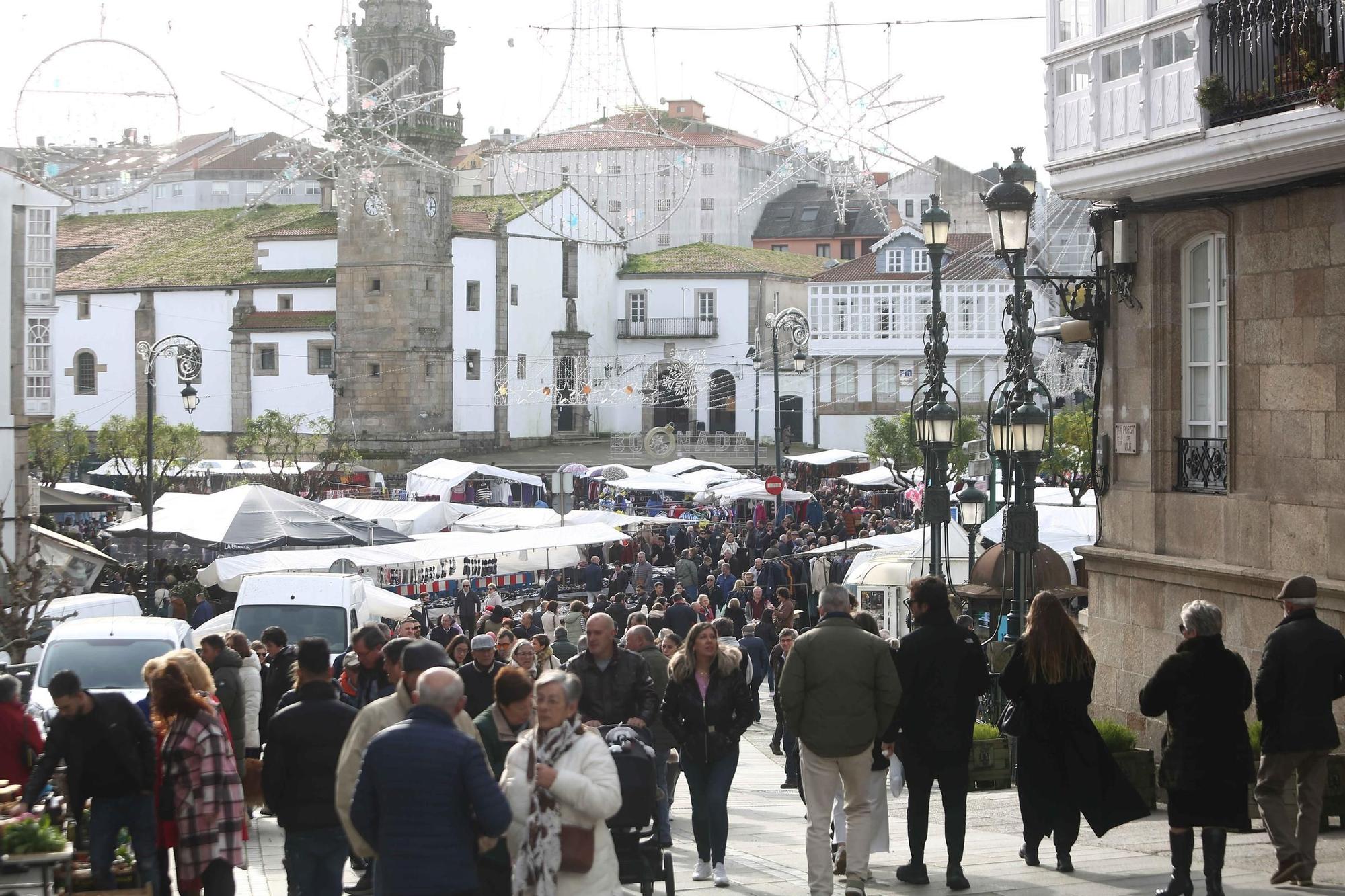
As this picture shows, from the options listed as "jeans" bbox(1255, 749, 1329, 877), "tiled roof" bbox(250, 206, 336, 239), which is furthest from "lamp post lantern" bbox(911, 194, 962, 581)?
"tiled roof" bbox(250, 206, 336, 239)

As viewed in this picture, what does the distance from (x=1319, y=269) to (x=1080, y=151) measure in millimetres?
2582

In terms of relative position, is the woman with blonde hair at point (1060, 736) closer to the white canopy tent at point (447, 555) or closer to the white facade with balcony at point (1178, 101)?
the white facade with balcony at point (1178, 101)

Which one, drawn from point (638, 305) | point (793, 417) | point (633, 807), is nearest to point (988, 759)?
point (633, 807)

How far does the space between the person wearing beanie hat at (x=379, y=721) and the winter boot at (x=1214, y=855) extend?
10.8 ft

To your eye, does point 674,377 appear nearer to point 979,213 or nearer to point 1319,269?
point 979,213

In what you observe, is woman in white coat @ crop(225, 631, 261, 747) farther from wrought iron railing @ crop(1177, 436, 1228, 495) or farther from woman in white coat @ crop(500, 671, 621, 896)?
wrought iron railing @ crop(1177, 436, 1228, 495)

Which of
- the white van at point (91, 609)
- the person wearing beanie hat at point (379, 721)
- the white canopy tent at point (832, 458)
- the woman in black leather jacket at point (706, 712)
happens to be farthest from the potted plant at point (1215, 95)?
the white canopy tent at point (832, 458)

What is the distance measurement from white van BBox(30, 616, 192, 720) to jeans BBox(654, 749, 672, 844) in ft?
14.9

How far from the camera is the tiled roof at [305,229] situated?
2606 inches

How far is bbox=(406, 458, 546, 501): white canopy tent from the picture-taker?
42.8 metres

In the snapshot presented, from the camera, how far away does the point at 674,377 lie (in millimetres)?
71938

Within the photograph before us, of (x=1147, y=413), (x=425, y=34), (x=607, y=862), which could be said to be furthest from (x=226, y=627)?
(x=425, y=34)

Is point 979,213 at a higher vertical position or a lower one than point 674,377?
higher

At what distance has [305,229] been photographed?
6681 centimetres
